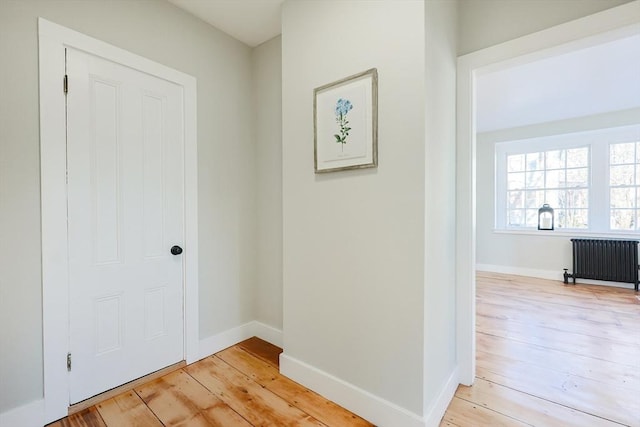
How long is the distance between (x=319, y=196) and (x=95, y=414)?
1.83 meters

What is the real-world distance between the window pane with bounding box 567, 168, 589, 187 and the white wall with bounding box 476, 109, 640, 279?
66 cm

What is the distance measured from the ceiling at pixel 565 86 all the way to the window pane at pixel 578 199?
48.8 inches

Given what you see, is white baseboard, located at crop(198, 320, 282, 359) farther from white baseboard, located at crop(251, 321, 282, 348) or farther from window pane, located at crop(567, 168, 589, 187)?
window pane, located at crop(567, 168, 589, 187)

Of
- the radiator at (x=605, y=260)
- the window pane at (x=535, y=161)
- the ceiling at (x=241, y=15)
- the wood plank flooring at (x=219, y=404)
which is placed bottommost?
the wood plank flooring at (x=219, y=404)

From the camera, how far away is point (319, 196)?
1.89 m

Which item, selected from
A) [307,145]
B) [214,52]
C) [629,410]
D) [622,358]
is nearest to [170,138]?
[214,52]

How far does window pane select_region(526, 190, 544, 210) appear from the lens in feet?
16.9

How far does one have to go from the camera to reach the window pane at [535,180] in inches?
202

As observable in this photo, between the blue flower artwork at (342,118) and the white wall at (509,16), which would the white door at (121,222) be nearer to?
the blue flower artwork at (342,118)

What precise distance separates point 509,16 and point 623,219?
184 inches

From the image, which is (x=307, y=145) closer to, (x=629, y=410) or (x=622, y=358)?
(x=629, y=410)

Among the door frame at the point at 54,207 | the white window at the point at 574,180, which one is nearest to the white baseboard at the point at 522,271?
the white window at the point at 574,180

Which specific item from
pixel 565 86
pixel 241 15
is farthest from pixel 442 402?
pixel 565 86

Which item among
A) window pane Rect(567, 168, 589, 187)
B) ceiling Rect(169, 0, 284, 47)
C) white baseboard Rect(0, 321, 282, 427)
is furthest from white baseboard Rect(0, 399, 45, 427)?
window pane Rect(567, 168, 589, 187)
